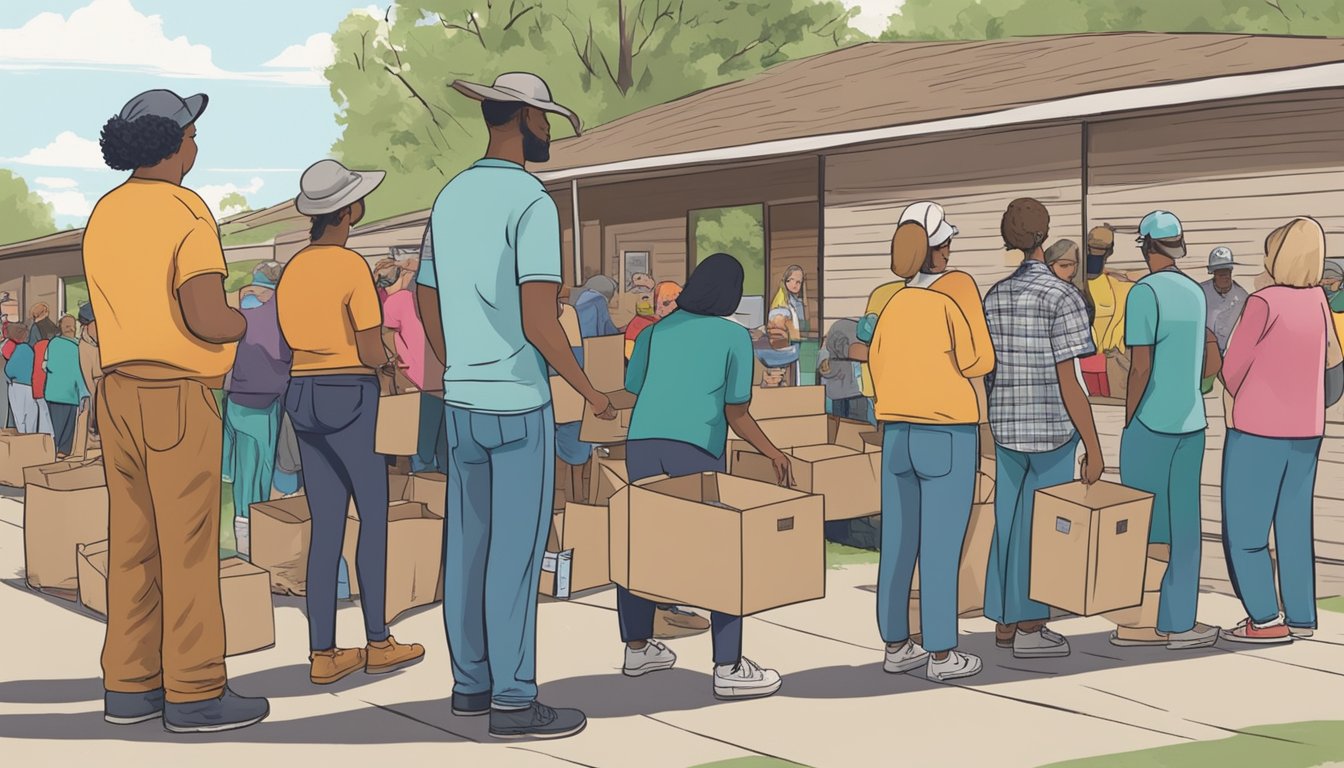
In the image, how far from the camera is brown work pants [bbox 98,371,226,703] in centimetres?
459

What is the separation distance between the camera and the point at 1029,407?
5684 millimetres

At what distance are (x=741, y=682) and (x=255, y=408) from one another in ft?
13.1

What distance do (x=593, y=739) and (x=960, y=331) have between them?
217 cm

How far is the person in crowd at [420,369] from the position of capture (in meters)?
7.55

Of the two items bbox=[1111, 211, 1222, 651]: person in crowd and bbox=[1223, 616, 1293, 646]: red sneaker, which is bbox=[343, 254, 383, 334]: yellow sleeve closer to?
bbox=[1111, 211, 1222, 651]: person in crowd

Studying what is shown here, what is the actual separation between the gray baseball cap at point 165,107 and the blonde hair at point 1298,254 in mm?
4673

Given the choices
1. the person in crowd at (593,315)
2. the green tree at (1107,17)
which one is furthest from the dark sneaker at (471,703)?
the green tree at (1107,17)

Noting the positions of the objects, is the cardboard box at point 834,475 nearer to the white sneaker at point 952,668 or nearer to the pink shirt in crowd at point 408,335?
the white sneaker at point 952,668

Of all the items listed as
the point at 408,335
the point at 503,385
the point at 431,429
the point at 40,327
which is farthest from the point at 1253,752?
the point at 40,327

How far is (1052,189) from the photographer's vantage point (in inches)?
345

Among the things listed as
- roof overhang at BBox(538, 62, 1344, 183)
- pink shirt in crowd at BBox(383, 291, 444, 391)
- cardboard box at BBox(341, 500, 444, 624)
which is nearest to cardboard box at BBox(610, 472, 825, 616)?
cardboard box at BBox(341, 500, 444, 624)

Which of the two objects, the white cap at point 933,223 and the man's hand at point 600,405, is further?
the white cap at point 933,223

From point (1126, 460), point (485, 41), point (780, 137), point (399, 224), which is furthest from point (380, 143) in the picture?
point (1126, 460)

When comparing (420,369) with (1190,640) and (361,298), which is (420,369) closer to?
(361,298)
